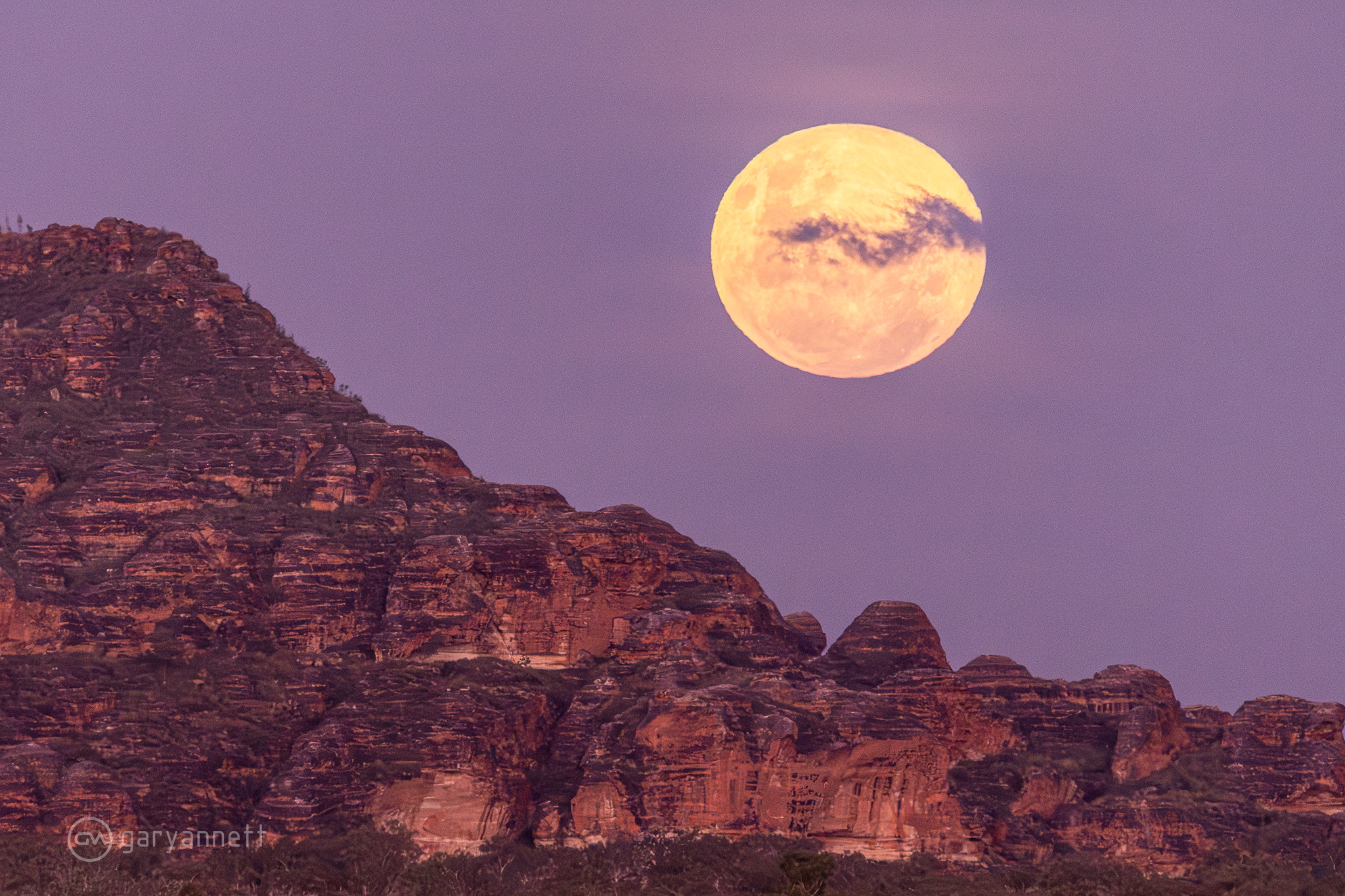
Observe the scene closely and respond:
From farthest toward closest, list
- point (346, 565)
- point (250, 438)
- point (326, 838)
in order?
point (250, 438) → point (346, 565) → point (326, 838)

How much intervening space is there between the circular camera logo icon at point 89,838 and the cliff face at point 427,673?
1.00m

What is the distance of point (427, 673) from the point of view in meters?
123

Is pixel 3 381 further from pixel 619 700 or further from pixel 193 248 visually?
pixel 619 700

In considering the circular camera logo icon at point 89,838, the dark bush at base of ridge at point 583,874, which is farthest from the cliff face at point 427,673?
the dark bush at base of ridge at point 583,874

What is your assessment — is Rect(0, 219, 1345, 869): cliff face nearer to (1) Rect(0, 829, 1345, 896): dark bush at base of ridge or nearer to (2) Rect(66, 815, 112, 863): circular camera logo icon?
(2) Rect(66, 815, 112, 863): circular camera logo icon

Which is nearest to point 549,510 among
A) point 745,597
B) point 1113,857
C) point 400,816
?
point 745,597

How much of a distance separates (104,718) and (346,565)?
18.9 m

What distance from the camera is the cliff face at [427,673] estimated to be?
115000 mm

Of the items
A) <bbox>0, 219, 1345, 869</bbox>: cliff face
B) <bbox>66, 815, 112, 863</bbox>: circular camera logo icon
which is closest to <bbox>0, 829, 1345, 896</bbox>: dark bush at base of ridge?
<bbox>66, 815, 112, 863</bbox>: circular camera logo icon

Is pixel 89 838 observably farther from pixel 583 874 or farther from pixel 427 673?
pixel 583 874

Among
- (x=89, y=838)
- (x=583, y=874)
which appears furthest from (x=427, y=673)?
(x=89, y=838)

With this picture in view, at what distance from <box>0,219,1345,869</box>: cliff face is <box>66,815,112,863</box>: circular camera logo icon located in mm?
1002

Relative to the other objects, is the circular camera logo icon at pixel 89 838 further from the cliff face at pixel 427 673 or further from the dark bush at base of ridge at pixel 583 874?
the cliff face at pixel 427 673

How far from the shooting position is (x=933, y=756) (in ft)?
387
